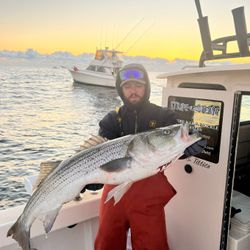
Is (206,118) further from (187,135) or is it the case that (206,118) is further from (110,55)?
(110,55)

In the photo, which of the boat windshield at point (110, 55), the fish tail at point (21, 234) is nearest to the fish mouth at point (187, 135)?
the fish tail at point (21, 234)

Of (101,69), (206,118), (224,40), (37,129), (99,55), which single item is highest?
(224,40)

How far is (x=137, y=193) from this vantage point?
123 inches

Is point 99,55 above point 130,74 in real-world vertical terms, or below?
below

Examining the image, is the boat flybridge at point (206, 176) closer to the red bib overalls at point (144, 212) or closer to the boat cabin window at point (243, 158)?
the boat cabin window at point (243, 158)

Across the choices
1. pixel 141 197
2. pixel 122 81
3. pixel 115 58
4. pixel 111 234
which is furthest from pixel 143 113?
pixel 115 58

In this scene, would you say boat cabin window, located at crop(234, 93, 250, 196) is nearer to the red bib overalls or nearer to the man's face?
the red bib overalls

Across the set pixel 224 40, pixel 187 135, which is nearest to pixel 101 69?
pixel 224 40

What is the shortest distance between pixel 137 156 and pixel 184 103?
4.14ft

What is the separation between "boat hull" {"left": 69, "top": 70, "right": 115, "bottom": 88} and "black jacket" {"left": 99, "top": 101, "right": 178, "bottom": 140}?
43893 mm

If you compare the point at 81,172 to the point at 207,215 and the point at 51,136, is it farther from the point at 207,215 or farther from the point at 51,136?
the point at 51,136

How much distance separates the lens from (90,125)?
23172mm

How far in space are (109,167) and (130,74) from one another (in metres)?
1.21

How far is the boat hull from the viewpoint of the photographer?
47.7 meters
